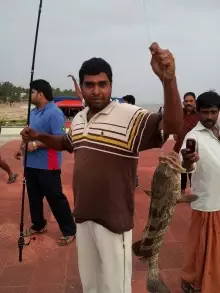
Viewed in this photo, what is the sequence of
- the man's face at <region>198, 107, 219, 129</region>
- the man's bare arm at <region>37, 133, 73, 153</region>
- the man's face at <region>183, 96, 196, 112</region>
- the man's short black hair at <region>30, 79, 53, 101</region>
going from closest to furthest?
the man's bare arm at <region>37, 133, 73, 153</region>, the man's face at <region>198, 107, 219, 129</region>, the man's short black hair at <region>30, 79, 53, 101</region>, the man's face at <region>183, 96, 196, 112</region>

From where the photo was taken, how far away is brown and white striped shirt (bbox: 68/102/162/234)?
2.29 metres

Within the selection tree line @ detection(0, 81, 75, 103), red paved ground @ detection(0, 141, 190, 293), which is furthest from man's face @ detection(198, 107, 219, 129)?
tree line @ detection(0, 81, 75, 103)

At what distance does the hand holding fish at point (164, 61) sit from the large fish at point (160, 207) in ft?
1.56

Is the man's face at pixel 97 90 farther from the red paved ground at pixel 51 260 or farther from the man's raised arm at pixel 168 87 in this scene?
the red paved ground at pixel 51 260

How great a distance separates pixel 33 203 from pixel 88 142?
261 cm

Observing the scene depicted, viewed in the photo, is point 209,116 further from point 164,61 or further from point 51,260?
point 51,260

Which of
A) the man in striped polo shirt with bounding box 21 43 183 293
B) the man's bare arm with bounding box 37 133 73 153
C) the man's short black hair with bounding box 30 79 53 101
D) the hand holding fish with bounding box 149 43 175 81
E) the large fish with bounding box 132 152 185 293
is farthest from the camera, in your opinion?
the man's short black hair with bounding box 30 79 53 101

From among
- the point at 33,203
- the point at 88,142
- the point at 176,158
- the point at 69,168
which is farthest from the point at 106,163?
the point at 69,168

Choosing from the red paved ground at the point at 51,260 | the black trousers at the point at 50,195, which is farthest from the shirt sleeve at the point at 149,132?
the black trousers at the point at 50,195

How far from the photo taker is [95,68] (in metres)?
2.39

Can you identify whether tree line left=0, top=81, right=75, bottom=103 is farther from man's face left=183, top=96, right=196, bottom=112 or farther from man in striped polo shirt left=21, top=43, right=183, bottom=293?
man in striped polo shirt left=21, top=43, right=183, bottom=293

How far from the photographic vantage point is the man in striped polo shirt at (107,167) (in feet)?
7.48

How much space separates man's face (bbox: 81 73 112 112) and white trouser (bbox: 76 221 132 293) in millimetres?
820

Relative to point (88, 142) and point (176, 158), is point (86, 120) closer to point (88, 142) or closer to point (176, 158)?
point (88, 142)
